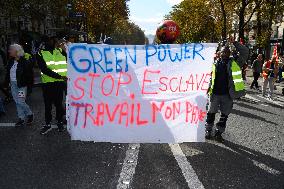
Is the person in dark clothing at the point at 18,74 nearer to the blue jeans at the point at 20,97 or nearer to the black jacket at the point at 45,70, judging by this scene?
the blue jeans at the point at 20,97

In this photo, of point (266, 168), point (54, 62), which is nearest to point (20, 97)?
point (54, 62)

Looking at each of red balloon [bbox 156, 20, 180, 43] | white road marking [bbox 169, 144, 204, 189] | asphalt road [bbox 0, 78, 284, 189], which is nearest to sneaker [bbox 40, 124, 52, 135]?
asphalt road [bbox 0, 78, 284, 189]

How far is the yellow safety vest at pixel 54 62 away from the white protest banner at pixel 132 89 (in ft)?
4.27

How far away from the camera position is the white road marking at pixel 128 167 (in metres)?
4.81

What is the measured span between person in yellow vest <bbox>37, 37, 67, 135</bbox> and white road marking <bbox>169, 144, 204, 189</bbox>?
2466mm

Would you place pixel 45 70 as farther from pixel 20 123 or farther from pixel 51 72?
pixel 20 123

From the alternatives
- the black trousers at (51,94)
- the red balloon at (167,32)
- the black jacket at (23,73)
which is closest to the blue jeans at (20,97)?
the black jacket at (23,73)

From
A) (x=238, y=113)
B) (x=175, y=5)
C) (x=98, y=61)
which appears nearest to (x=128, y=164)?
(x=98, y=61)

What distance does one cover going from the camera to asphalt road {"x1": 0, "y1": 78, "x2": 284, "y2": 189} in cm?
488

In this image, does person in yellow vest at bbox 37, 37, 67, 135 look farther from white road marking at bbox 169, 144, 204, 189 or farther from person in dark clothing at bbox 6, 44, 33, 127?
white road marking at bbox 169, 144, 204, 189

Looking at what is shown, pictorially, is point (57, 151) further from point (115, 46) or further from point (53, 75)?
point (115, 46)

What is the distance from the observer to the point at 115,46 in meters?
5.85

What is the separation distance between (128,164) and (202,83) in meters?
1.77

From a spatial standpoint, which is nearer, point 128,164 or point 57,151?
point 128,164
